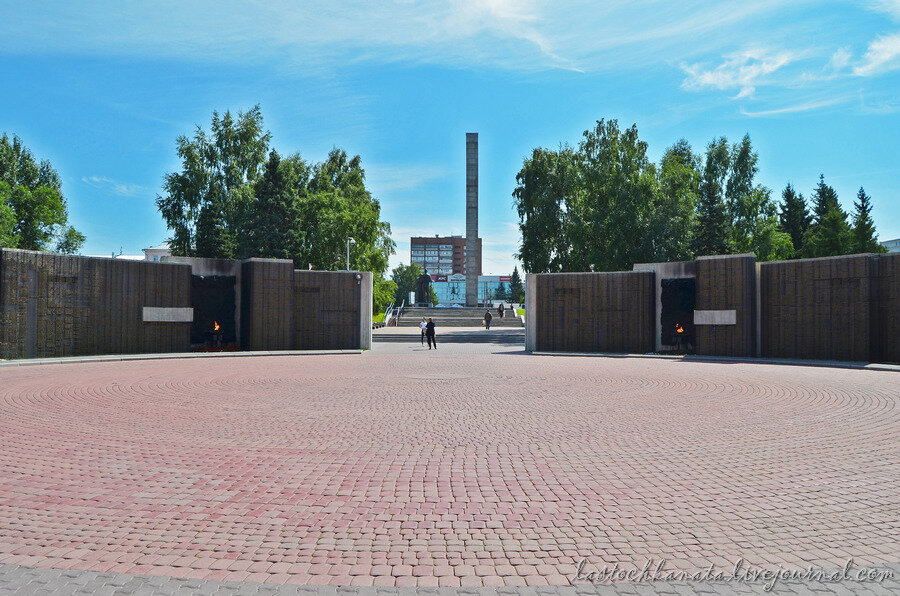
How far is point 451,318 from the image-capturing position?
5491 cm

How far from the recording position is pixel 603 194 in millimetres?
41562

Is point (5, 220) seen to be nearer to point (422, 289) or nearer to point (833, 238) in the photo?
point (422, 289)

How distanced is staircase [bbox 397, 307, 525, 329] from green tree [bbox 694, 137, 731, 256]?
16.4 meters

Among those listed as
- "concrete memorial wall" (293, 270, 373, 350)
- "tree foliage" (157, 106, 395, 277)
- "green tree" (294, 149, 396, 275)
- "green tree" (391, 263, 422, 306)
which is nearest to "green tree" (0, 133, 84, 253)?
"tree foliage" (157, 106, 395, 277)

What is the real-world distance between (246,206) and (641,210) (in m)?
Answer: 28.1

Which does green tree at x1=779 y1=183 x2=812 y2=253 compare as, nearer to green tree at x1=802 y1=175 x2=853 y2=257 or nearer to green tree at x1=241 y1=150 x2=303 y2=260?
green tree at x1=802 y1=175 x2=853 y2=257

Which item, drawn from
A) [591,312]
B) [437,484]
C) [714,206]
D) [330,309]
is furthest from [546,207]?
[437,484]

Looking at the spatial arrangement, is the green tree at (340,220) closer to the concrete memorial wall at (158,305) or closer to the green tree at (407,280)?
the concrete memorial wall at (158,305)

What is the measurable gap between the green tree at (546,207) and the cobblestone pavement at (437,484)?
3390 centimetres

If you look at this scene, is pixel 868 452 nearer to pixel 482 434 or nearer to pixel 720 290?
pixel 482 434

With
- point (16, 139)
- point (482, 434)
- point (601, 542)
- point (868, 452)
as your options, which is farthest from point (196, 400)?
point (16, 139)

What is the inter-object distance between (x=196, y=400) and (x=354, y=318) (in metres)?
16.3

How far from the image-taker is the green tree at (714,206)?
48.8 m

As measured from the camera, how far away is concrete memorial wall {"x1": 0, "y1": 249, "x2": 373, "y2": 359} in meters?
20.9
